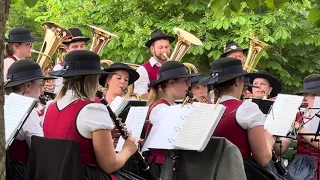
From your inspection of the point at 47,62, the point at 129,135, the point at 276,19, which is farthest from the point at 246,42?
the point at 129,135

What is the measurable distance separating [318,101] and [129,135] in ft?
8.76

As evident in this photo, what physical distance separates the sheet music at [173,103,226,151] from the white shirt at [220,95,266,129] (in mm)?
501

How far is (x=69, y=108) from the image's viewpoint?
4215 millimetres

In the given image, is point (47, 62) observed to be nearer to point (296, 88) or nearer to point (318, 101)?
point (318, 101)

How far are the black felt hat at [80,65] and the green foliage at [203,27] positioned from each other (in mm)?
7610

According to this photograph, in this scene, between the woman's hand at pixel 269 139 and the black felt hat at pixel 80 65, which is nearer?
the black felt hat at pixel 80 65

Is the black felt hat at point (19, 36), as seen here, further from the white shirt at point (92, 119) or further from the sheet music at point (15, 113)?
the white shirt at point (92, 119)

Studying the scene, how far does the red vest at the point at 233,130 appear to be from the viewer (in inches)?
192

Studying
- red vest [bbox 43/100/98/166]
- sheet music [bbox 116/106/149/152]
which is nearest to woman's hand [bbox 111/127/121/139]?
sheet music [bbox 116/106/149/152]

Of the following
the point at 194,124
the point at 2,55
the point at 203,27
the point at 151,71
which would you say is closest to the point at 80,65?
the point at 194,124

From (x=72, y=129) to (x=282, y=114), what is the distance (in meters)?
2.50

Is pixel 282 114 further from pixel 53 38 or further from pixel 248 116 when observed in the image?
pixel 53 38

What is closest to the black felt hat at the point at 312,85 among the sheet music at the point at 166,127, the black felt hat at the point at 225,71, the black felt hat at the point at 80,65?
the black felt hat at the point at 225,71

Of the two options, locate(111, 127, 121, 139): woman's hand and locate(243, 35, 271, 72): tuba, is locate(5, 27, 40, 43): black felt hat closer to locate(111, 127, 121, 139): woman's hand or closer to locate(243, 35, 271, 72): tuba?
locate(111, 127, 121, 139): woman's hand
